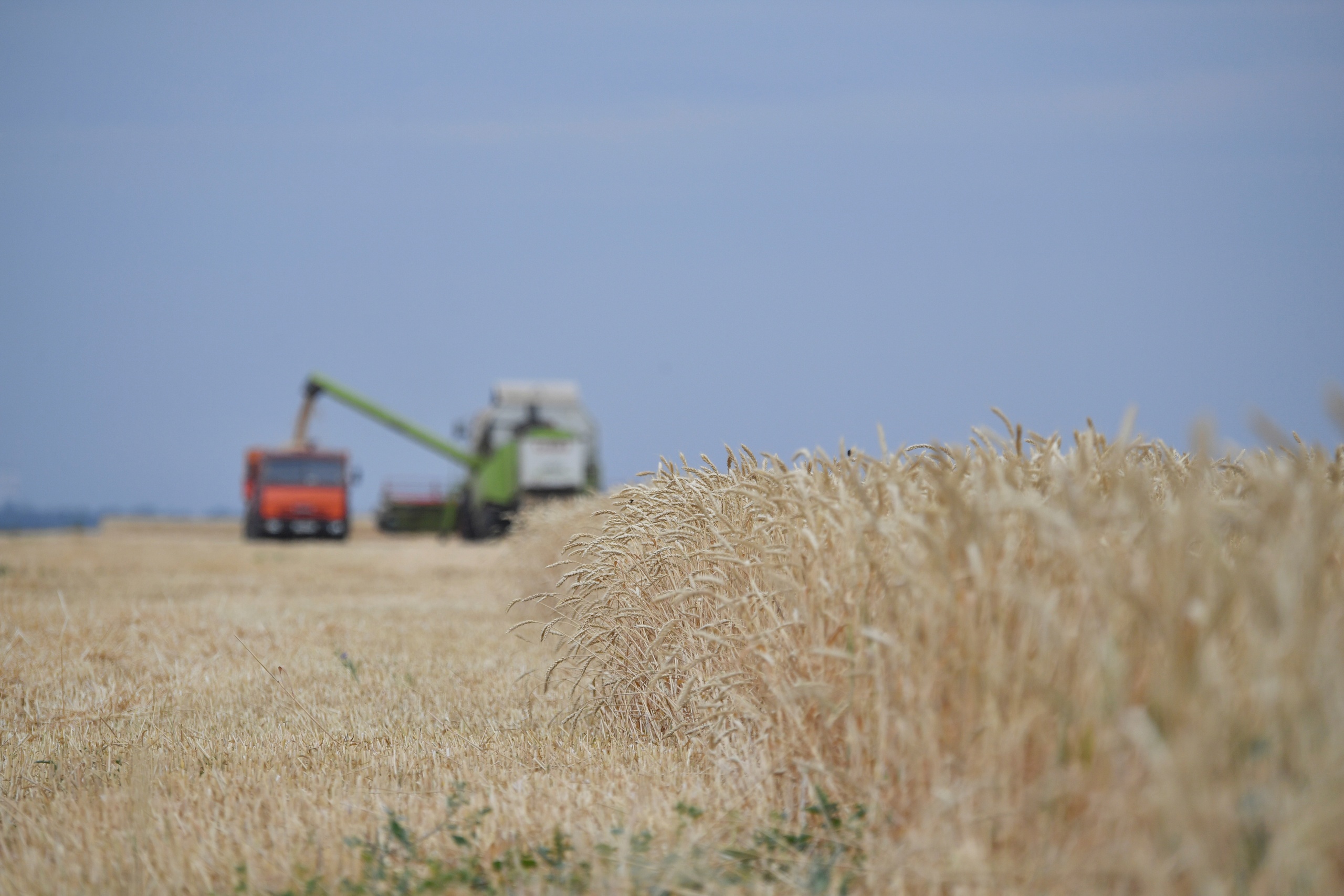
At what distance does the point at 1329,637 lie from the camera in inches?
83.8

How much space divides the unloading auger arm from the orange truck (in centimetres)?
233

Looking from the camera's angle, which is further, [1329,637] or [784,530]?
[784,530]

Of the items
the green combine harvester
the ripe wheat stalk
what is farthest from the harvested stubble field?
the green combine harvester

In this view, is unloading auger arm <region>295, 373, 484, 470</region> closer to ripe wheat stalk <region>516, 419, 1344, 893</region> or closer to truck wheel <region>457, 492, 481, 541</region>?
truck wheel <region>457, 492, 481, 541</region>

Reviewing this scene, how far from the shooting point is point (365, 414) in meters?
34.6

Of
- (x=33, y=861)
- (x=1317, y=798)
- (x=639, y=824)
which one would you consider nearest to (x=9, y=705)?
(x=33, y=861)

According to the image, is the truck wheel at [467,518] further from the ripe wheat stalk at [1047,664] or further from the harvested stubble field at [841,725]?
the ripe wheat stalk at [1047,664]

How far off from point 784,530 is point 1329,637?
223 cm

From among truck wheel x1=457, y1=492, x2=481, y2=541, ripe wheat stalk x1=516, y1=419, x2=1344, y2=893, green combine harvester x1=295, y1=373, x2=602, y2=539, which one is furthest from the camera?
truck wheel x1=457, y1=492, x2=481, y2=541

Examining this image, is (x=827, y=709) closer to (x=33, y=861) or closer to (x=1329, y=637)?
(x=1329, y=637)

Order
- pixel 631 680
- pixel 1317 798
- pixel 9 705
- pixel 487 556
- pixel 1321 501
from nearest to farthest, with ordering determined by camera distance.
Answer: pixel 1317 798
pixel 1321 501
pixel 631 680
pixel 9 705
pixel 487 556

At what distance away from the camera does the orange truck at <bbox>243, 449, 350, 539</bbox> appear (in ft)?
102

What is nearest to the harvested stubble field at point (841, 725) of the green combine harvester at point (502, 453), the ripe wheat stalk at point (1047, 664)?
the ripe wheat stalk at point (1047, 664)

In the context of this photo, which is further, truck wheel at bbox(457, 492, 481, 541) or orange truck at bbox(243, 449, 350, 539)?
truck wheel at bbox(457, 492, 481, 541)
